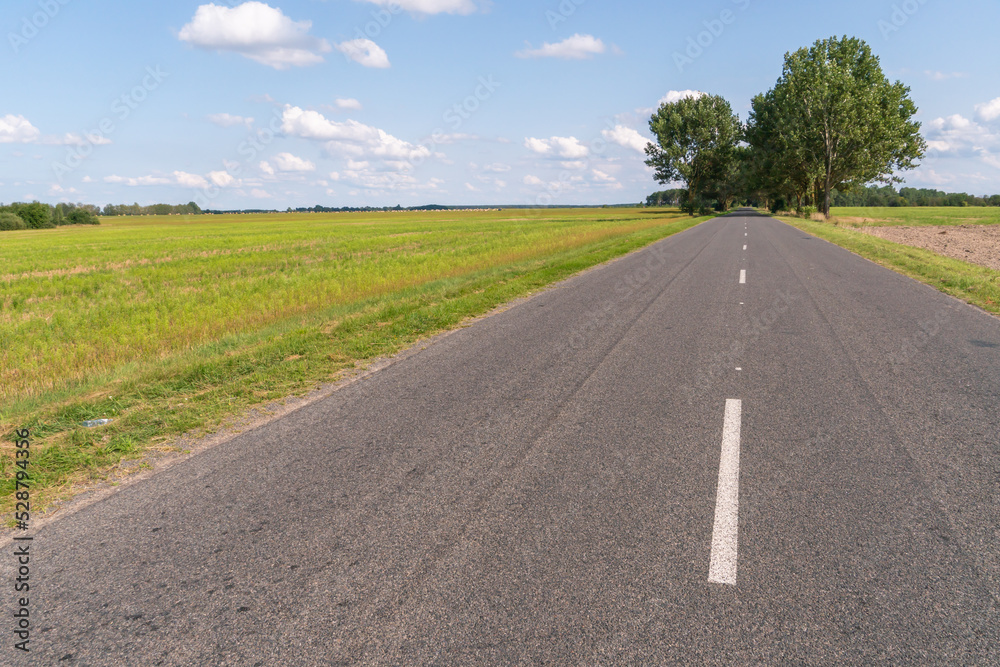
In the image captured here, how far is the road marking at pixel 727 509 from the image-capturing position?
2.95 meters

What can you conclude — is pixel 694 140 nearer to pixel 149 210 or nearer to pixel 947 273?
pixel 947 273

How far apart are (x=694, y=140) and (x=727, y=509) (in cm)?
7883

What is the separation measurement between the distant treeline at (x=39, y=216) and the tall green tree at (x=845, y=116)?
355ft

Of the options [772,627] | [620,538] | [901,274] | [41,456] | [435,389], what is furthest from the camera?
[901,274]

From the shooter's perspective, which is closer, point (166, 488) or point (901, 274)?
point (166, 488)

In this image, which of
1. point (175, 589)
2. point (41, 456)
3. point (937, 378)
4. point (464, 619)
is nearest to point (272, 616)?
point (175, 589)

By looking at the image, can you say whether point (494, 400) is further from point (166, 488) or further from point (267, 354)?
point (267, 354)

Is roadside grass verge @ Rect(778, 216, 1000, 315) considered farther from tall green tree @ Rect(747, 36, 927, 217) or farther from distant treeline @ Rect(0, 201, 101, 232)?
distant treeline @ Rect(0, 201, 101, 232)

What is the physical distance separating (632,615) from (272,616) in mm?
1695

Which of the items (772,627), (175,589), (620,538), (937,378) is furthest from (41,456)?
(937,378)

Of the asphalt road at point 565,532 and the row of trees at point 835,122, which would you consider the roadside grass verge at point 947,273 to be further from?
the row of trees at point 835,122

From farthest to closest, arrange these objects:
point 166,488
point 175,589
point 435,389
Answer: point 435,389
point 166,488
point 175,589

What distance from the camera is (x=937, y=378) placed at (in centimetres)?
620

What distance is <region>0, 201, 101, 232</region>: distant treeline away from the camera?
8838 cm
